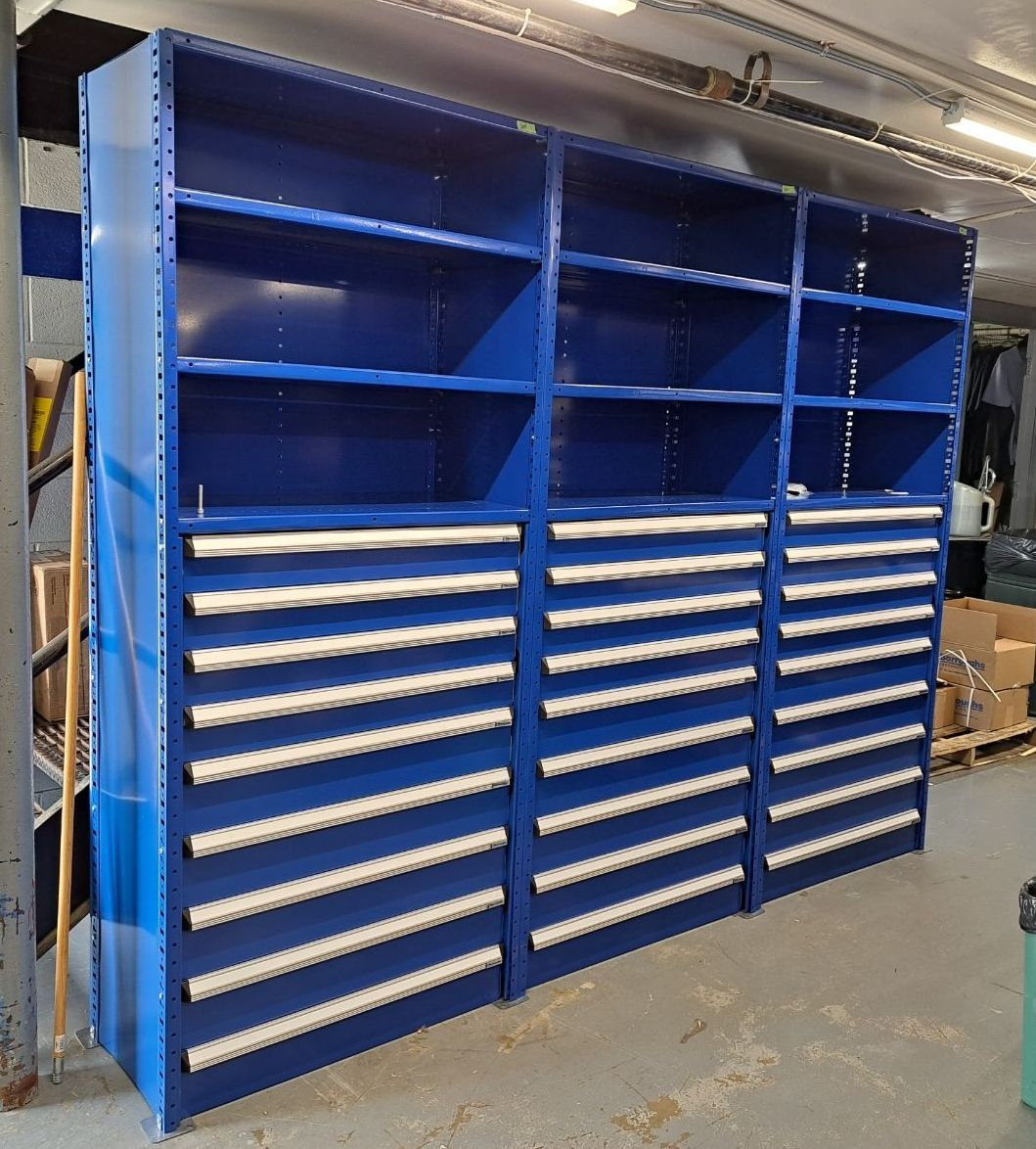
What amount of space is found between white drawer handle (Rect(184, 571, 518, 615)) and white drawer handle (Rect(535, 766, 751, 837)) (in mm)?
748

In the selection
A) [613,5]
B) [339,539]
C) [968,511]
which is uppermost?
[613,5]

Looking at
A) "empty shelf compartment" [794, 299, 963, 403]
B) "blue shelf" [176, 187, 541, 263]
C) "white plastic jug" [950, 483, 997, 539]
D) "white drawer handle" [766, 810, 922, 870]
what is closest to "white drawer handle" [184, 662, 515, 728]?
"blue shelf" [176, 187, 541, 263]

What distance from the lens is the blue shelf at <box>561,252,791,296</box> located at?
294 centimetres

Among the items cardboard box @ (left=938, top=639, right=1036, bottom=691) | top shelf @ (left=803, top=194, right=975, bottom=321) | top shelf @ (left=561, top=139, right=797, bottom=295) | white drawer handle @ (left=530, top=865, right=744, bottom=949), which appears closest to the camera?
white drawer handle @ (left=530, top=865, right=744, bottom=949)

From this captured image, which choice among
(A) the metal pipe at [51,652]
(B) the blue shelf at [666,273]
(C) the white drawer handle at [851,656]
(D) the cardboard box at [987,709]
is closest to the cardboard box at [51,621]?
(A) the metal pipe at [51,652]

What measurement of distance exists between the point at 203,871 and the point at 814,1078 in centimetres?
169

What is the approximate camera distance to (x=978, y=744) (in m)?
5.42

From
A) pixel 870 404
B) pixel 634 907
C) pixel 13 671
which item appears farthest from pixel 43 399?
pixel 870 404

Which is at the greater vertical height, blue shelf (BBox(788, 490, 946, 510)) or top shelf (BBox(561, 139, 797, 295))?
top shelf (BBox(561, 139, 797, 295))

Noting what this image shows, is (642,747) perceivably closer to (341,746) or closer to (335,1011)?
(341,746)

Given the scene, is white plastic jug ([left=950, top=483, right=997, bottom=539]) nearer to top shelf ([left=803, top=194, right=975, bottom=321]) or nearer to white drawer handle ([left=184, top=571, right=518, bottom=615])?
top shelf ([left=803, top=194, right=975, bottom=321])

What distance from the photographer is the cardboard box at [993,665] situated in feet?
18.3

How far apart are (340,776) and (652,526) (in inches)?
47.6

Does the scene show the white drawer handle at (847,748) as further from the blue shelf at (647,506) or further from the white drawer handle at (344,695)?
the white drawer handle at (344,695)
